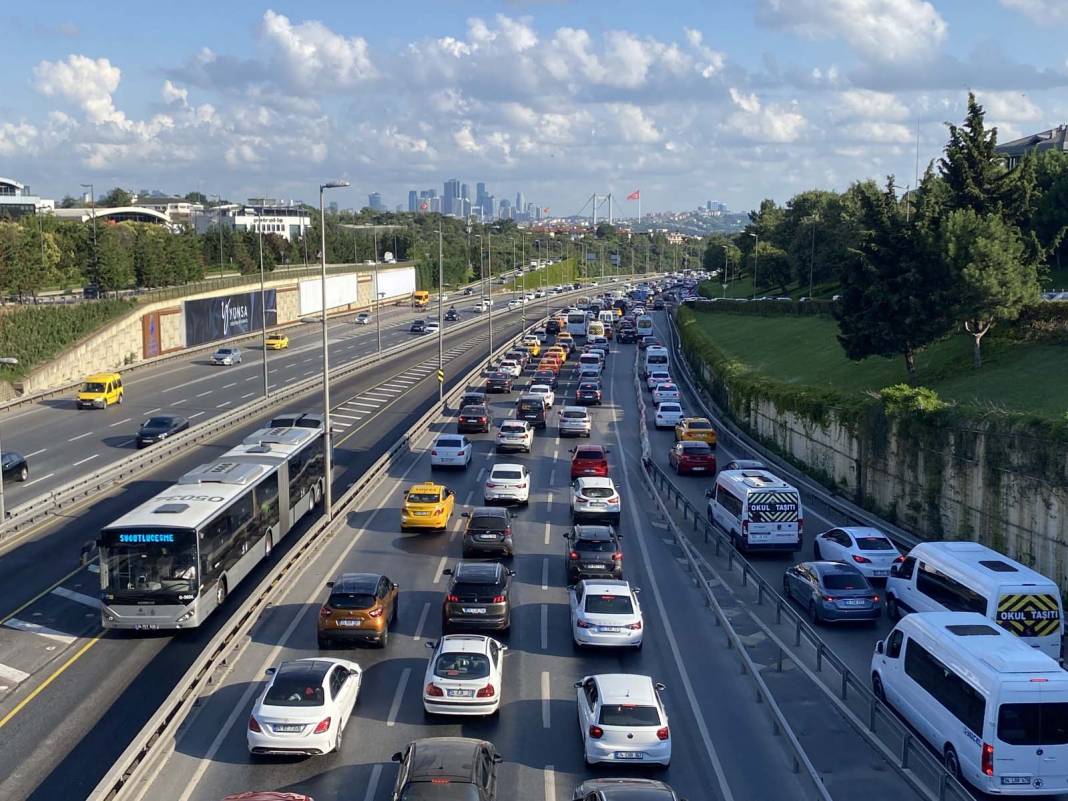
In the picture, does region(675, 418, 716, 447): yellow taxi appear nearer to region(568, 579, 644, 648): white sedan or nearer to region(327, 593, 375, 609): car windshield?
region(568, 579, 644, 648): white sedan

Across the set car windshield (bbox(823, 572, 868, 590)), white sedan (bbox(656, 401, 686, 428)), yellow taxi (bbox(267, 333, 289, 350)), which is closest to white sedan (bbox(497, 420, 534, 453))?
white sedan (bbox(656, 401, 686, 428))

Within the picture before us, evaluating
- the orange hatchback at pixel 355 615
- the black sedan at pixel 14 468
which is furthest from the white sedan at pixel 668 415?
the orange hatchback at pixel 355 615

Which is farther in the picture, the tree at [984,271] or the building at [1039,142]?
the building at [1039,142]

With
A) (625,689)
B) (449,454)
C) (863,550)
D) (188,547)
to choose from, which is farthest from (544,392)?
(625,689)

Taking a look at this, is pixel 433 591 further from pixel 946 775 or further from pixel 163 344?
pixel 163 344

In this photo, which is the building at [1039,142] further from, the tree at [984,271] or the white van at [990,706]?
the white van at [990,706]

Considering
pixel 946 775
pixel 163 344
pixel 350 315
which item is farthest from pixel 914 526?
pixel 350 315
